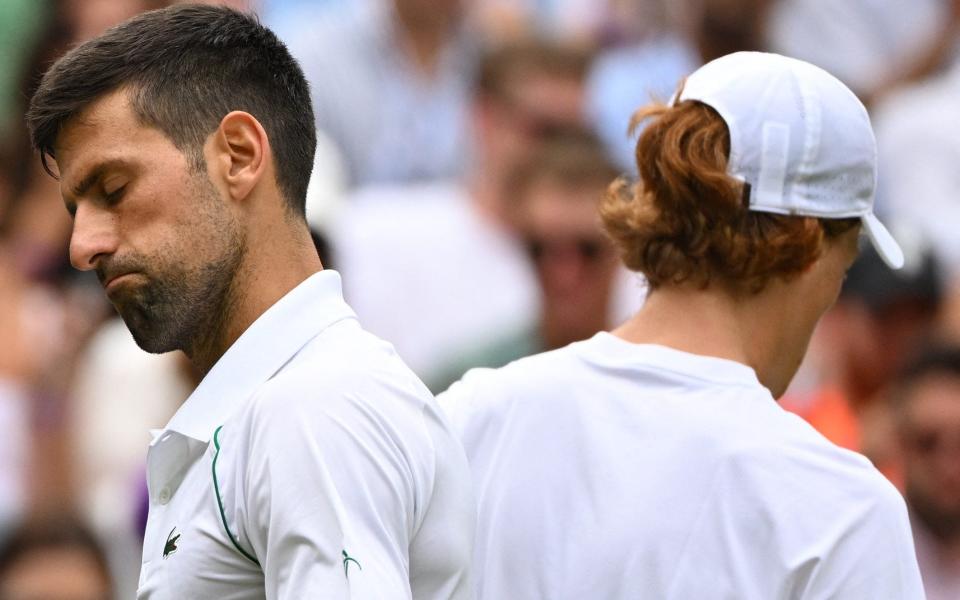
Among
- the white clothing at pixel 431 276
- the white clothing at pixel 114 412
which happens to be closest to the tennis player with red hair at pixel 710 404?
the white clothing at pixel 114 412

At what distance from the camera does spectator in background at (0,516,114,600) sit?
4.78m

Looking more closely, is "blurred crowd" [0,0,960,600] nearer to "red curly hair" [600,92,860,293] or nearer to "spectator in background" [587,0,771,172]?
"spectator in background" [587,0,771,172]

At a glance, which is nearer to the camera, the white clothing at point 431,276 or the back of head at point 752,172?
the back of head at point 752,172

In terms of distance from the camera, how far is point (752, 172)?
95.9 inches

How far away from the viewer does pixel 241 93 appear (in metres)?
2.00

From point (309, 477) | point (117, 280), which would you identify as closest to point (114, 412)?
point (117, 280)

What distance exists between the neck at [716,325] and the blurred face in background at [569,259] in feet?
10.5

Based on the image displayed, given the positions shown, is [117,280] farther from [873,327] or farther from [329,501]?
[873,327]

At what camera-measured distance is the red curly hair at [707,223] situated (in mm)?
2426

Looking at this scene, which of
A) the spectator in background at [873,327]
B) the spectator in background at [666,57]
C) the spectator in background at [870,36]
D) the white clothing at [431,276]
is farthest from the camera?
the spectator in background at [870,36]

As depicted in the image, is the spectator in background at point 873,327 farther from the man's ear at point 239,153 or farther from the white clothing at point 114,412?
the man's ear at point 239,153

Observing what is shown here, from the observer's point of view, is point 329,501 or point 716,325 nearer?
point 329,501

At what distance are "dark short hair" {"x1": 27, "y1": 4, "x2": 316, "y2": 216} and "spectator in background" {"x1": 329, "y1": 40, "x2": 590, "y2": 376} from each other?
3.41 m

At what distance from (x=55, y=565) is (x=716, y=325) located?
296 centimetres
